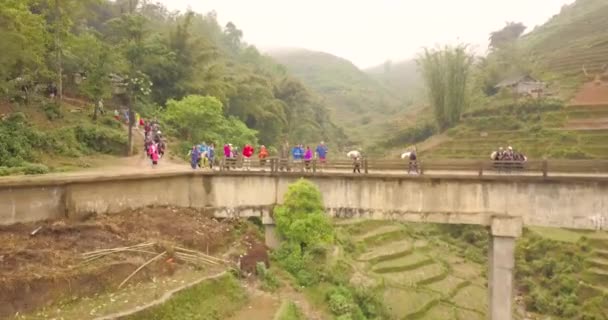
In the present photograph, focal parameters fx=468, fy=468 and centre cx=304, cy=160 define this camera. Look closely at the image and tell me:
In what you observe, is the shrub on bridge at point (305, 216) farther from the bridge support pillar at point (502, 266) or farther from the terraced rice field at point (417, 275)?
the bridge support pillar at point (502, 266)

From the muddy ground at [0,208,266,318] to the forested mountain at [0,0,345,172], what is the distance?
10.9m

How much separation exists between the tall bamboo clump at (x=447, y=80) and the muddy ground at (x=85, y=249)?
4666 centimetres

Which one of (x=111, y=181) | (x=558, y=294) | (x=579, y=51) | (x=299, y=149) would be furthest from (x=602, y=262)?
(x=579, y=51)

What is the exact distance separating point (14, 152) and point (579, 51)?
260 ft

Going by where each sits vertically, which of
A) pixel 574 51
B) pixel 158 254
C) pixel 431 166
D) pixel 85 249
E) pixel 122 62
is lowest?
pixel 158 254

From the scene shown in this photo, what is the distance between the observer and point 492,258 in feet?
55.8

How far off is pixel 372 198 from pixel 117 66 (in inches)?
792

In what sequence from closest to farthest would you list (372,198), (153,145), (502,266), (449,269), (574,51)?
(502,266), (372,198), (153,145), (449,269), (574,51)

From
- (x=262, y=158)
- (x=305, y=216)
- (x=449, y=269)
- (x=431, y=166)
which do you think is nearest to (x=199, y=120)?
(x=262, y=158)

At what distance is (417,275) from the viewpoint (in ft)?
92.3

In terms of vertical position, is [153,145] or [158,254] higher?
[153,145]

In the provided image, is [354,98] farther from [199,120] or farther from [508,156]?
[508,156]

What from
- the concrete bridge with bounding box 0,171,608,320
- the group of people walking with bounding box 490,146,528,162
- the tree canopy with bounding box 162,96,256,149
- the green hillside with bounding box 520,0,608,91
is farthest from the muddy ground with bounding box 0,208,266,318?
the green hillside with bounding box 520,0,608,91

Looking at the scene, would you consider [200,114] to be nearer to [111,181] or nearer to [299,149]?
[299,149]
